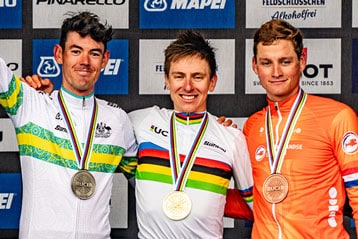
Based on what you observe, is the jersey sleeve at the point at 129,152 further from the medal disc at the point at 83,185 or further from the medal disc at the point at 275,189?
the medal disc at the point at 275,189

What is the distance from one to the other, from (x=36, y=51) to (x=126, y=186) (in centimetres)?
93

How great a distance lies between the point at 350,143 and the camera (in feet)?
9.52

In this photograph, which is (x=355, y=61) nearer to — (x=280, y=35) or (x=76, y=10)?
(x=280, y=35)

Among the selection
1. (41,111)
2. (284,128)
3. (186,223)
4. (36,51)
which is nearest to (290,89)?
(284,128)

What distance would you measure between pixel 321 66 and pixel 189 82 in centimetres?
112

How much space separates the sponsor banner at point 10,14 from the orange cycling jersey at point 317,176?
1742mm

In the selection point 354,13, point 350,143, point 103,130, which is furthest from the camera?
point 354,13

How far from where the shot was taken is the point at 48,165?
9.72ft

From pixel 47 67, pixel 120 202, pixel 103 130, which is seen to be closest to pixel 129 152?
pixel 103 130

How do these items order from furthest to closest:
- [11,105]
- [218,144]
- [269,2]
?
[269,2]
[218,144]
[11,105]

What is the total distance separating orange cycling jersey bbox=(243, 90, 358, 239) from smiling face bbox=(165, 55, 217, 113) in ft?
1.46

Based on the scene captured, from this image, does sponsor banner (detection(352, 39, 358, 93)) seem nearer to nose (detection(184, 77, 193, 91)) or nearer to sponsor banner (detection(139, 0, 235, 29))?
sponsor banner (detection(139, 0, 235, 29))

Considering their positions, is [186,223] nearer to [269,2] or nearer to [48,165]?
[48,165]

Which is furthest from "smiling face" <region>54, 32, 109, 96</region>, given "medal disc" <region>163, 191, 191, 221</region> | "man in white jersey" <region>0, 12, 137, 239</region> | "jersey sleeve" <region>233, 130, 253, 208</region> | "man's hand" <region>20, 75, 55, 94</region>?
"jersey sleeve" <region>233, 130, 253, 208</region>
